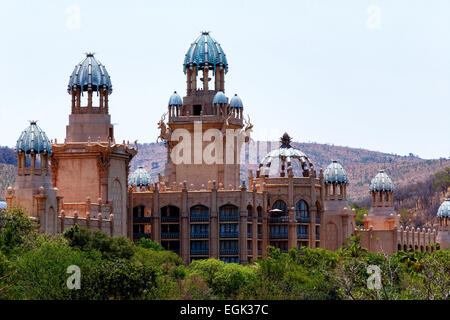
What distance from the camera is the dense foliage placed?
83.5m

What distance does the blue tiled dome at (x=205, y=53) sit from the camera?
14238 cm

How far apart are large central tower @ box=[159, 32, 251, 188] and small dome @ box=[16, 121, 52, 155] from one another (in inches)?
1443

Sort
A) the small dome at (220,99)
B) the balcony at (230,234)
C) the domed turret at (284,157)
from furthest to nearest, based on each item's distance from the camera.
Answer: the domed turret at (284,157)
the small dome at (220,99)
the balcony at (230,234)

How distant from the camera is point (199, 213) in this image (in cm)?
13525

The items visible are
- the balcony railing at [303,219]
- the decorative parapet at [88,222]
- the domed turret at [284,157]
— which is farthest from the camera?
the domed turret at [284,157]

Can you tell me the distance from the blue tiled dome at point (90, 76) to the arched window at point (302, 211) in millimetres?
28630

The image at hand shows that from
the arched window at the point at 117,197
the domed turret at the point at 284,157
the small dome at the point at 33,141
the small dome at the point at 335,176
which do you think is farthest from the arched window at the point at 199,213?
the small dome at the point at 33,141

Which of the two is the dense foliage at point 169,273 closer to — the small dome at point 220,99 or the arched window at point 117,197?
the arched window at point 117,197

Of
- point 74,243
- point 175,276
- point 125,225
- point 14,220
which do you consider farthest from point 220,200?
point 14,220

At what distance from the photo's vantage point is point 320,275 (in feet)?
358

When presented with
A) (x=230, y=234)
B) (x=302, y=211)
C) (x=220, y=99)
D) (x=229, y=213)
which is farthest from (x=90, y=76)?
(x=302, y=211)

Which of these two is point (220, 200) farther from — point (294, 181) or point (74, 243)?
point (74, 243)

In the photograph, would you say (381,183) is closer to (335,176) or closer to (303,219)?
(335,176)
